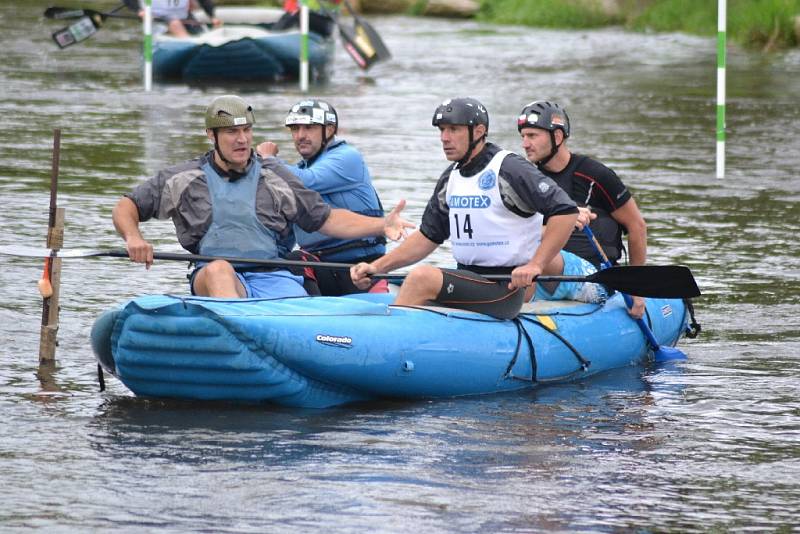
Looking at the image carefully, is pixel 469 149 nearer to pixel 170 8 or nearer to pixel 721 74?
pixel 721 74

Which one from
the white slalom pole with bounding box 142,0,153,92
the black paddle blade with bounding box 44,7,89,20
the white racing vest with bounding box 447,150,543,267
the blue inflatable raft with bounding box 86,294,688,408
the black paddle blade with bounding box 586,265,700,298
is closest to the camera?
the blue inflatable raft with bounding box 86,294,688,408

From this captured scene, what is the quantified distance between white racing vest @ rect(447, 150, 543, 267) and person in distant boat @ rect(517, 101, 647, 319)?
84 centimetres

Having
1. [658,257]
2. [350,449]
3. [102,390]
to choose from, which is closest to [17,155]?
[658,257]

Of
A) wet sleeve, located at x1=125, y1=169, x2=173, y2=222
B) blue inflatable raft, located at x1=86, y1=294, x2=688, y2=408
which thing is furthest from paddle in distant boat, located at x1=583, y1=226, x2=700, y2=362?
wet sleeve, located at x1=125, y1=169, x2=173, y2=222

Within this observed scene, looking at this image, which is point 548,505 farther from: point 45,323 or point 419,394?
point 45,323

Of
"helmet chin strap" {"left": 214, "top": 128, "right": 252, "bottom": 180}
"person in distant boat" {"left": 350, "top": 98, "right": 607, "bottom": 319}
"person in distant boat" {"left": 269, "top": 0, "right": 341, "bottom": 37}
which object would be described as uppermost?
"person in distant boat" {"left": 269, "top": 0, "right": 341, "bottom": 37}

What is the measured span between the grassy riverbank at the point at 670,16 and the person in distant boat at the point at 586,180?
1800 cm

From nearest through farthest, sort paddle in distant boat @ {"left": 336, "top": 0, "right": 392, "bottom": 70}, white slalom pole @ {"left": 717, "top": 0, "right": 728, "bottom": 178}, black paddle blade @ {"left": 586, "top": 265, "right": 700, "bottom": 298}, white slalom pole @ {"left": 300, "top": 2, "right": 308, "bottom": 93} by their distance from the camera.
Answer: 1. black paddle blade @ {"left": 586, "top": 265, "right": 700, "bottom": 298}
2. white slalom pole @ {"left": 717, "top": 0, "right": 728, "bottom": 178}
3. white slalom pole @ {"left": 300, "top": 2, "right": 308, "bottom": 93}
4. paddle in distant boat @ {"left": 336, "top": 0, "right": 392, "bottom": 70}

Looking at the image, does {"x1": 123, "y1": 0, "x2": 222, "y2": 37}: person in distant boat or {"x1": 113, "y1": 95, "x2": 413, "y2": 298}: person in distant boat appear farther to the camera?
{"x1": 123, "y1": 0, "x2": 222, "y2": 37}: person in distant boat

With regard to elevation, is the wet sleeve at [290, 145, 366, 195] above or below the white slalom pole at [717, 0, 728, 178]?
below

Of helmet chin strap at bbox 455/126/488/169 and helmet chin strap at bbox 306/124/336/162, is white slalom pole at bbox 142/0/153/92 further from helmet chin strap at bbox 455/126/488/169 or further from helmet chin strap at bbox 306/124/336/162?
helmet chin strap at bbox 455/126/488/169

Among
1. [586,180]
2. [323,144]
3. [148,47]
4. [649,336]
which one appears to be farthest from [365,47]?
[649,336]

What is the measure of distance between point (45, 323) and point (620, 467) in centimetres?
310

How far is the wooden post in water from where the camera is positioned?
8.34 metres
